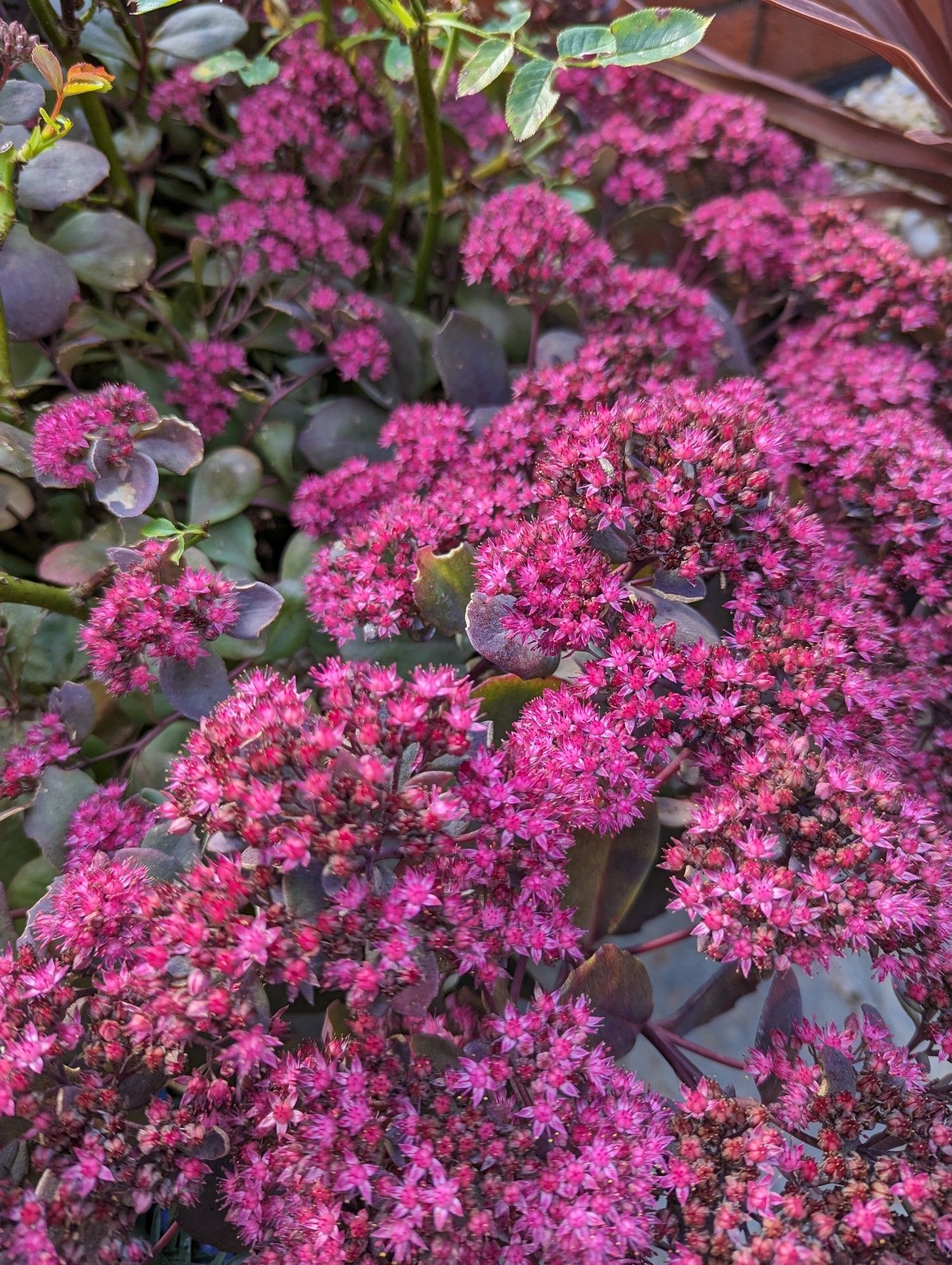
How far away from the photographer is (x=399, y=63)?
1278mm

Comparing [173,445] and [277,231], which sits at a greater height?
[277,231]

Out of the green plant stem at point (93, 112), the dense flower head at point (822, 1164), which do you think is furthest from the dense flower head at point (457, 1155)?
the green plant stem at point (93, 112)

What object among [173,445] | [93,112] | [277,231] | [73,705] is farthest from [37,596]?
[93,112]

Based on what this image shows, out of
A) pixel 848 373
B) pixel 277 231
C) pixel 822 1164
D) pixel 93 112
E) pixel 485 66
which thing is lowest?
pixel 822 1164

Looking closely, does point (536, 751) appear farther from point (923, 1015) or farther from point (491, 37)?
point (491, 37)

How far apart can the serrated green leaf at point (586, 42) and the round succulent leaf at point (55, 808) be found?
911 mm

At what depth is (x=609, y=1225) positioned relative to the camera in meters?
0.70

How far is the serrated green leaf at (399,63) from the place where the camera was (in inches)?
49.8

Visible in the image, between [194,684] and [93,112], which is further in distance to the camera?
[93,112]

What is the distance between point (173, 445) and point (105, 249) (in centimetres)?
35

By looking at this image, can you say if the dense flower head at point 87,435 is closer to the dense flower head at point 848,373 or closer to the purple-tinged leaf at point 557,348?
the purple-tinged leaf at point 557,348

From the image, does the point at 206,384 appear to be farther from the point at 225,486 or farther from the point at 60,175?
the point at 60,175

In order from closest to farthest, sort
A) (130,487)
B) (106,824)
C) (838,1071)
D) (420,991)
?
1. (420,991)
2. (838,1071)
3. (106,824)
4. (130,487)

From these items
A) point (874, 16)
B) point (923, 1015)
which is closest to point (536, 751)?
point (923, 1015)
